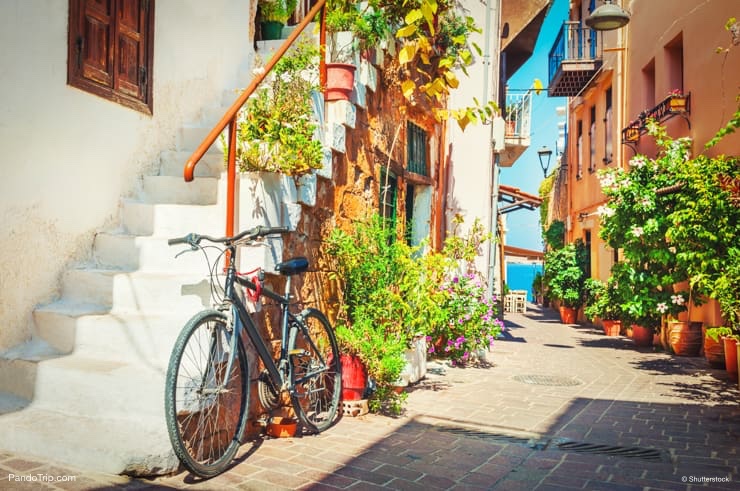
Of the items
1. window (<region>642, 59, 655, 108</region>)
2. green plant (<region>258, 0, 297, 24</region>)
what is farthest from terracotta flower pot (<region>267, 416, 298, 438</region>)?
window (<region>642, 59, 655, 108</region>)

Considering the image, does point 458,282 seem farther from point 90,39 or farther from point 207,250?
point 90,39

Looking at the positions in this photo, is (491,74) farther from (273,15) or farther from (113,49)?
(113,49)

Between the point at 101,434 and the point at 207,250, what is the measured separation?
1.31m

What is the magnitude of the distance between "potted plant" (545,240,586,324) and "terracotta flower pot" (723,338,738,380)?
873cm

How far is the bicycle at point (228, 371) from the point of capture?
3.22 meters

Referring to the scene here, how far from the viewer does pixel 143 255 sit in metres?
4.28

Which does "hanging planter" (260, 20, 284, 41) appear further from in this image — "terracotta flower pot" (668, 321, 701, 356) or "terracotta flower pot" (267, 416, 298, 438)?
"terracotta flower pot" (668, 321, 701, 356)

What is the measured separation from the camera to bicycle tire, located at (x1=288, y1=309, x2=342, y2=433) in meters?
4.29

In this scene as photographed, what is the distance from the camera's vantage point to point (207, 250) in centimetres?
409

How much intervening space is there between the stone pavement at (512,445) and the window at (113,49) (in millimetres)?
2873

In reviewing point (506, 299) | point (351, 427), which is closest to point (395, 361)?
point (351, 427)

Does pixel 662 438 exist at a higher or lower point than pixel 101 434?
lower

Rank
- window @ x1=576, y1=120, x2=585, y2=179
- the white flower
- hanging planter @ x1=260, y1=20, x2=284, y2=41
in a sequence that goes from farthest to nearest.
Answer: window @ x1=576, y1=120, x2=585, y2=179 → the white flower → hanging planter @ x1=260, y1=20, x2=284, y2=41

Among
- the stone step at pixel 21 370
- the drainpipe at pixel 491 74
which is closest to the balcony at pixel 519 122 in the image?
the drainpipe at pixel 491 74
